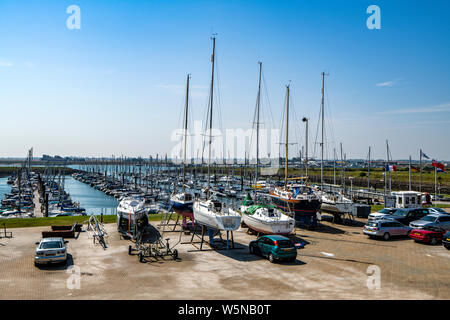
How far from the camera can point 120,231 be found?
2544cm

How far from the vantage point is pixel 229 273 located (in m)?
16.4

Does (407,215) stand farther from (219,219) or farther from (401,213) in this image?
(219,219)

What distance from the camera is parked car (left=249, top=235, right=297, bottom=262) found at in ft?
60.3

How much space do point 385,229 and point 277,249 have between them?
10.7m

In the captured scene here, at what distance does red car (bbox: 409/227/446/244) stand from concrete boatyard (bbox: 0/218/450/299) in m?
0.64

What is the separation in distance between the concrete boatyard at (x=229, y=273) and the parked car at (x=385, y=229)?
1088mm

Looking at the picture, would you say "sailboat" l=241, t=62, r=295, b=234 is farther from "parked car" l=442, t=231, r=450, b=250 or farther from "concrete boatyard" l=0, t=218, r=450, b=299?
"parked car" l=442, t=231, r=450, b=250

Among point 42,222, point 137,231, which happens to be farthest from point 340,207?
point 42,222
